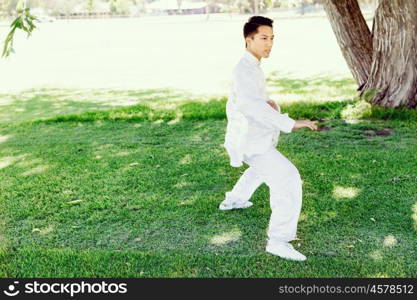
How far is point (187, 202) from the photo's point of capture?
556 cm

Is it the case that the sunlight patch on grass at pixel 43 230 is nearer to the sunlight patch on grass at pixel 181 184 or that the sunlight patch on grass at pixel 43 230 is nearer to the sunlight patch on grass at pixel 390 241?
the sunlight patch on grass at pixel 181 184

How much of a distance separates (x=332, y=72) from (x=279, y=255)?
1239cm

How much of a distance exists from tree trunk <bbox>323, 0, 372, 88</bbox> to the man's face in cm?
550

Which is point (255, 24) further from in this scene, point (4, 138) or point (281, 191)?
point (4, 138)

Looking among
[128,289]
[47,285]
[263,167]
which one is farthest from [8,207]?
[263,167]

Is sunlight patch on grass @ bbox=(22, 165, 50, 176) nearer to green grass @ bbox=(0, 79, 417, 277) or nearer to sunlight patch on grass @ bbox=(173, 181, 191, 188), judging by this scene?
green grass @ bbox=(0, 79, 417, 277)

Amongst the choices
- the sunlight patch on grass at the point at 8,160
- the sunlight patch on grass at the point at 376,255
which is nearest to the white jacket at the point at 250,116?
the sunlight patch on grass at the point at 376,255

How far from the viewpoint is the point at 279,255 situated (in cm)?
424

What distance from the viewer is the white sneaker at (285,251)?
420 centimetres

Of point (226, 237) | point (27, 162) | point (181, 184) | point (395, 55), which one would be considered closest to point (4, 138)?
point (27, 162)

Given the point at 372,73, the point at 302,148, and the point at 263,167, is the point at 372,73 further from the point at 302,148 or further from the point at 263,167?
the point at 263,167

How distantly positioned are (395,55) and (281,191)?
17.4 ft

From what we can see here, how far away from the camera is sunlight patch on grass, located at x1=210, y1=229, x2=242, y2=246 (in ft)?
15.1

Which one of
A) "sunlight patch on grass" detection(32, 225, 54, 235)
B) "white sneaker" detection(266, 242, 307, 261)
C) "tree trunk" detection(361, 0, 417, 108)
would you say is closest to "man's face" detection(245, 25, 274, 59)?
"white sneaker" detection(266, 242, 307, 261)
